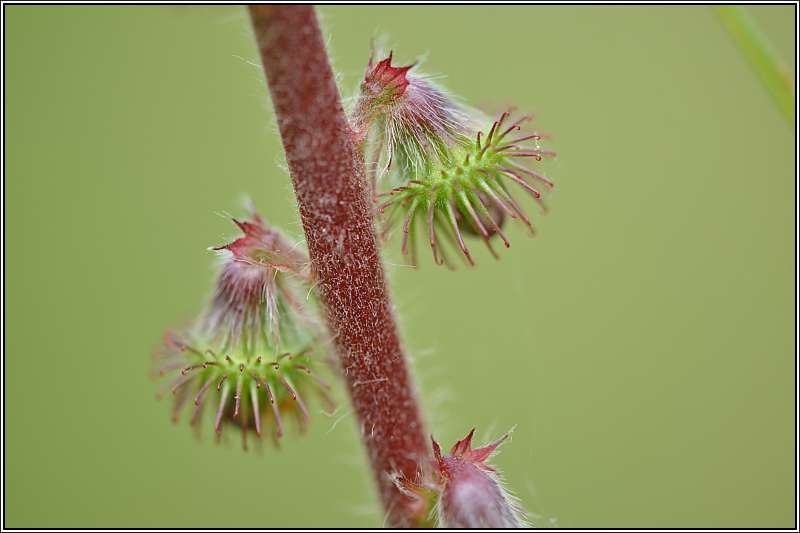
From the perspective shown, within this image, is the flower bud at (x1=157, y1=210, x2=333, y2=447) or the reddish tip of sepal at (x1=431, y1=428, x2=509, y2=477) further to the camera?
the flower bud at (x1=157, y1=210, x2=333, y2=447)

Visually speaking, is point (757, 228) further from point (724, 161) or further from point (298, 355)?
point (298, 355)

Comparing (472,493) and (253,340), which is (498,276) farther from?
(472,493)

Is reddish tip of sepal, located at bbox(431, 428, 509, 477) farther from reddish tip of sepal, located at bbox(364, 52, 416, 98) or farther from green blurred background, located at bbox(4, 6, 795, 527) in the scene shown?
green blurred background, located at bbox(4, 6, 795, 527)

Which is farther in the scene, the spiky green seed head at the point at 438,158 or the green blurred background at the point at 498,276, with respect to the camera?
the green blurred background at the point at 498,276

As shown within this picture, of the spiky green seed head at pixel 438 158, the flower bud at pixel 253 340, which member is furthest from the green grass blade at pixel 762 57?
the flower bud at pixel 253 340

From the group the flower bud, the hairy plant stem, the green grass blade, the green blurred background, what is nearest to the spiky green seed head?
the hairy plant stem

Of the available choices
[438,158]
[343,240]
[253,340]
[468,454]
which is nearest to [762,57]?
[438,158]

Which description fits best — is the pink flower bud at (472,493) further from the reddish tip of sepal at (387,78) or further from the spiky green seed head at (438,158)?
the reddish tip of sepal at (387,78)
